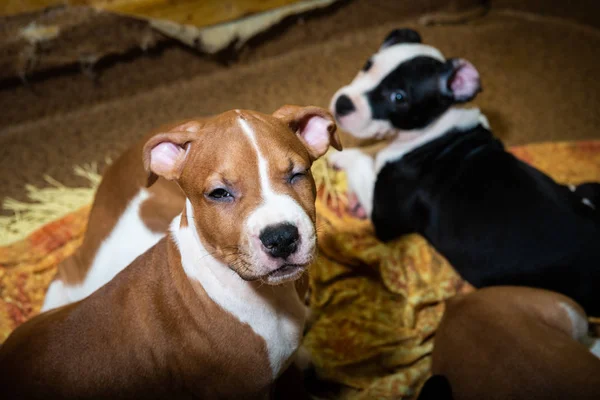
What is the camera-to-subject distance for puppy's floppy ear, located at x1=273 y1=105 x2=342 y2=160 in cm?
207

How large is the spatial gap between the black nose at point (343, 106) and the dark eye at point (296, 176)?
4.18 feet

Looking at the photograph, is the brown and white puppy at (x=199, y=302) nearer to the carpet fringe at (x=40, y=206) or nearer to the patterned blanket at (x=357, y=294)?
the patterned blanket at (x=357, y=294)

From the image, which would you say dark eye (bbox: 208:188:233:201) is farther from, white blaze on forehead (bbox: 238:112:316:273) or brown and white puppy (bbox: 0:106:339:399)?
white blaze on forehead (bbox: 238:112:316:273)

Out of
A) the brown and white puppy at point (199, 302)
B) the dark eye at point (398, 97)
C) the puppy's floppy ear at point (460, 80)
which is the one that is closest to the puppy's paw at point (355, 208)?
the dark eye at point (398, 97)

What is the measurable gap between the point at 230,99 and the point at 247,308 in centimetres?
265

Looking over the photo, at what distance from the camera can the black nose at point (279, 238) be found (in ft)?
5.58

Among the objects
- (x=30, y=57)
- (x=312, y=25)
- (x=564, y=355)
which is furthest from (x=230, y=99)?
(x=564, y=355)

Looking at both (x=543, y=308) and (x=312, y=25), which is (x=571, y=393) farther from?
(x=312, y=25)

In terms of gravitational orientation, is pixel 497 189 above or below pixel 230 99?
below

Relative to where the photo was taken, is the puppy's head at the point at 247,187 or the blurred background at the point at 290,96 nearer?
the puppy's head at the point at 247,187

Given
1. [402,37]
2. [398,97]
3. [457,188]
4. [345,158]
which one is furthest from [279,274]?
[402,37]

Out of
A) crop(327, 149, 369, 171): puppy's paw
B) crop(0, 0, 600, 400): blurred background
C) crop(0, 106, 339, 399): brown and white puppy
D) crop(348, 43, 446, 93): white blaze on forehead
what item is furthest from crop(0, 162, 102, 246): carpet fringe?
crop(348, 43, 446, 93): white blaze on forehead

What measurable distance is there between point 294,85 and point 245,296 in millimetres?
2725

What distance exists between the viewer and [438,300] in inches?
118
